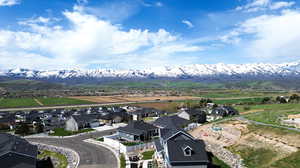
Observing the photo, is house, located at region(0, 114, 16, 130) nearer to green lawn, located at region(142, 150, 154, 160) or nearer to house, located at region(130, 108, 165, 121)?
house, located at region(130, 108, 165, 121)

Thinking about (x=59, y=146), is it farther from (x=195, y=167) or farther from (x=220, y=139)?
(x=220, y=139)

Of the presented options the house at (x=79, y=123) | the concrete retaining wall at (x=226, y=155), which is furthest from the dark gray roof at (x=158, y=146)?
the house at (x=79, y=123)

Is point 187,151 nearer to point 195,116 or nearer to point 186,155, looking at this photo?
point 186,155

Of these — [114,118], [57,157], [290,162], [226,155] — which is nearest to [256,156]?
[226,155]

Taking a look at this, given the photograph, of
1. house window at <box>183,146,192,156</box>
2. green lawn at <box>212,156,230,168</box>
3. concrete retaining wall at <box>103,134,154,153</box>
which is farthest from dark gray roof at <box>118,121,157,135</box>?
house window at <box>183,146,192,156</box>

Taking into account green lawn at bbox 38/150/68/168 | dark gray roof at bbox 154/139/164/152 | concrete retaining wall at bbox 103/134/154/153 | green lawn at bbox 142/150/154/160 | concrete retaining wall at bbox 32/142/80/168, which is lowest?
green lawn at bbox 38/150/68/168

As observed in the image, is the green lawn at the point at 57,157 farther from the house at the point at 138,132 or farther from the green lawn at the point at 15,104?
the green lawn at the point at 15,104
